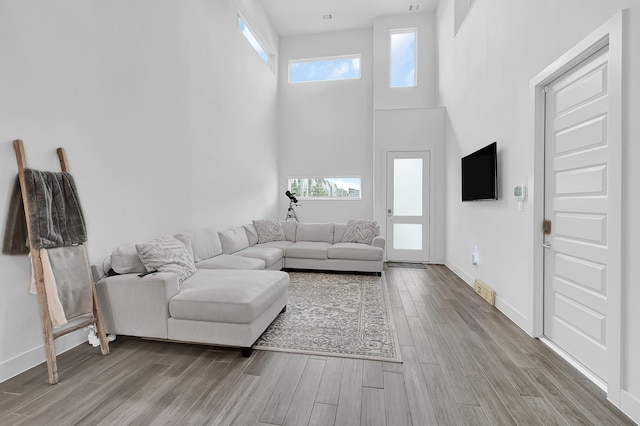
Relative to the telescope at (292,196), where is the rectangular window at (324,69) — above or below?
above

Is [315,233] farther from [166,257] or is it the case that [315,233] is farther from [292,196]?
[166,257]

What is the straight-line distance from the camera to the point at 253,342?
→ 2.38 meters

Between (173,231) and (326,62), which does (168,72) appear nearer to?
(173,231)

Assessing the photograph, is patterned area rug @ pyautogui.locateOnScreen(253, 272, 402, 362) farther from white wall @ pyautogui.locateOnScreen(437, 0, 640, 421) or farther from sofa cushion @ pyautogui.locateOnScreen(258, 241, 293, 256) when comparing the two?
white wall @ pyautogui.locateOnScreen(437, 0, 640, 421)

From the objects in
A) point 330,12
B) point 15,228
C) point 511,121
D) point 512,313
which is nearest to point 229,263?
point 15,228

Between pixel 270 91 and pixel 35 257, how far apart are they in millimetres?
6028

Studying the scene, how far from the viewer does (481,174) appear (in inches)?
150

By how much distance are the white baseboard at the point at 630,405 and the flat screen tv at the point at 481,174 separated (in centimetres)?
213

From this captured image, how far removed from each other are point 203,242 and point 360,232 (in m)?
2.73

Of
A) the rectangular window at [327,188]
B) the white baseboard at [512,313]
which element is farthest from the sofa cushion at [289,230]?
the white baseboard at [512,313]

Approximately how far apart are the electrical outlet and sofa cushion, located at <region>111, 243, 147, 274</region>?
368 cm

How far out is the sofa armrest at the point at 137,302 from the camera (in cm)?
244

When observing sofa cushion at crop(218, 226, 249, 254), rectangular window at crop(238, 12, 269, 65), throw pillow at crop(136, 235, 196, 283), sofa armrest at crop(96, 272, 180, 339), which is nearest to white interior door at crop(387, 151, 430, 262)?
sofa cushion at crop(218, 226, 249, 254)

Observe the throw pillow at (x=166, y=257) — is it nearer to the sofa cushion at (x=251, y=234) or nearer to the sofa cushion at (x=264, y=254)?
the sofa cushion at (x=264, y=254)
